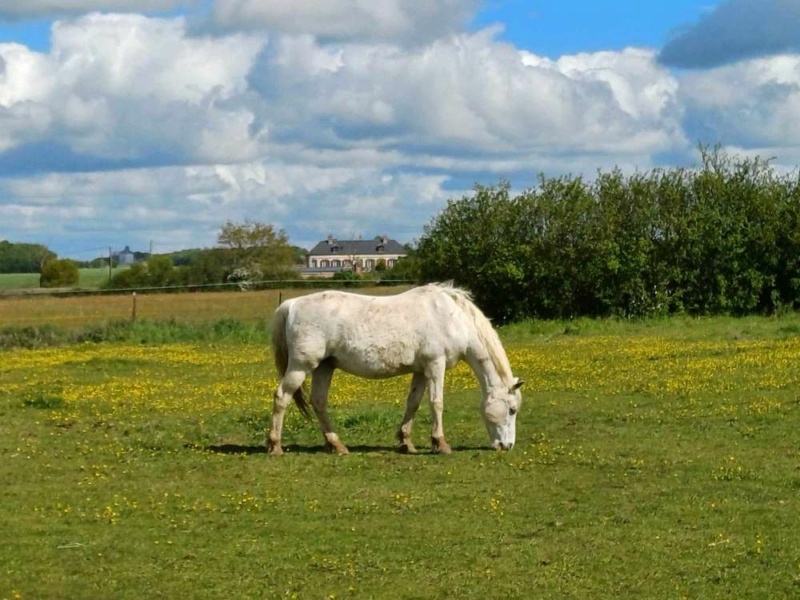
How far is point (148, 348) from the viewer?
33.4 m

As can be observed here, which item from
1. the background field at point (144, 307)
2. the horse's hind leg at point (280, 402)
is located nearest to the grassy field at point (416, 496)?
the horse's hind leg at point (280, 402)

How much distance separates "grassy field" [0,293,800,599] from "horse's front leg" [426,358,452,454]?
40 centimetres

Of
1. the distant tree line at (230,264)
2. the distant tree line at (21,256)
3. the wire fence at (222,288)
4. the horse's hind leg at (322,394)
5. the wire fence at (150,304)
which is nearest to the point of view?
the horse's hind leg at (322,394)

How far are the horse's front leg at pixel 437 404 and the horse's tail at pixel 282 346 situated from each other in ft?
5.39

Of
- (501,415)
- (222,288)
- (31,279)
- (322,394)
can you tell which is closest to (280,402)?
(322,394)

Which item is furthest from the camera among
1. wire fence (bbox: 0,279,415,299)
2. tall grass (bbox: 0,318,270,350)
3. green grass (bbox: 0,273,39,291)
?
green grass (bbox: 0,273,39,291)

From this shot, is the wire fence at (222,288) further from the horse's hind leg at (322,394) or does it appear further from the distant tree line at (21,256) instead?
the distant tree line at (21,256)

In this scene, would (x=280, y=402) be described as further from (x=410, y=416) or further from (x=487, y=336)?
(x=487, y=336)

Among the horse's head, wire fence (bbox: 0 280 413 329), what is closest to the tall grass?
wire fence (bbox: 0 280 413 329)

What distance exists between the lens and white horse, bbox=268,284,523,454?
13992 mm

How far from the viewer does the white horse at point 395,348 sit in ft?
45.9

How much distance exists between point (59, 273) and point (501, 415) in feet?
243

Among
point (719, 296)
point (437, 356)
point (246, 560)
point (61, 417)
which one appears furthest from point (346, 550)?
point (719, 296)

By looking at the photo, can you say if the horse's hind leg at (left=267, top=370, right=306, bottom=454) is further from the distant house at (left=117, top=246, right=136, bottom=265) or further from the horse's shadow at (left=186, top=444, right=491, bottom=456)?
the distant house at (left=117, top=246, right=136, bottom=265)
